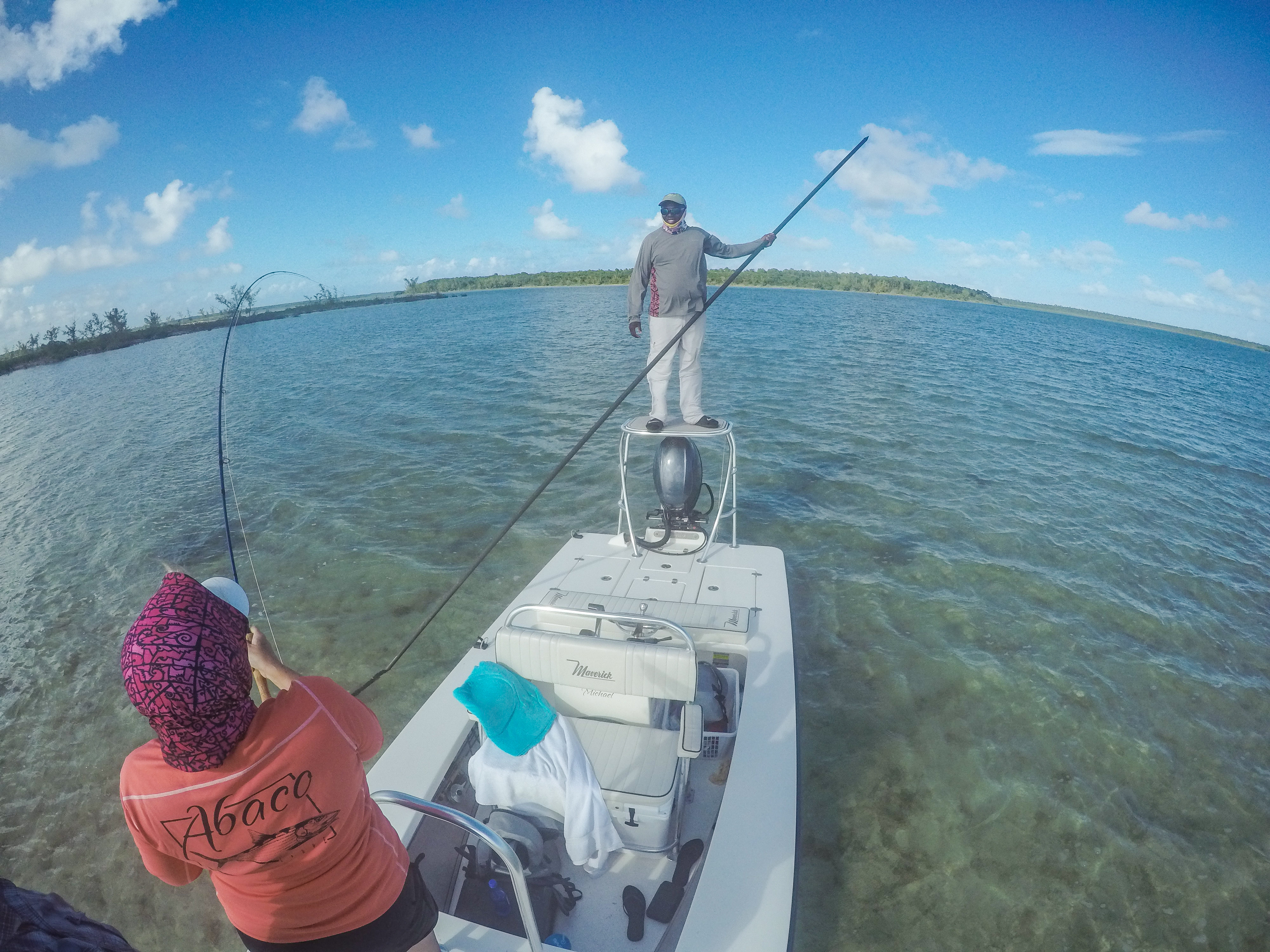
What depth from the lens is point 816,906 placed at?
3891 millimetres

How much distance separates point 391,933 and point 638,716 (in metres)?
1.67

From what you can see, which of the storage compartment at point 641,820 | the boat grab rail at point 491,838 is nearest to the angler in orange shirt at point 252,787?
the boat grab rail at point 491,838

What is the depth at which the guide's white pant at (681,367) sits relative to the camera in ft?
18.9

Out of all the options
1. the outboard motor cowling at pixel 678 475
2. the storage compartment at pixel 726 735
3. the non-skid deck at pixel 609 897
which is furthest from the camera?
the outboard motor cowling at pixel 678 475

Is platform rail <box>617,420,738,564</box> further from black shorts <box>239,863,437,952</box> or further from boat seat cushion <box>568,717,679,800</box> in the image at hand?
black shorts <box>239,863,437,952</box>

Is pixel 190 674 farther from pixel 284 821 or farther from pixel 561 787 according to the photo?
pixel 561 787

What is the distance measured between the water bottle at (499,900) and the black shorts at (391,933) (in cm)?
72

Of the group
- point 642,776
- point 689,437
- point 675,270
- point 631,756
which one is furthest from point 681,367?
point 642,776

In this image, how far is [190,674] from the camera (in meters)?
1.34

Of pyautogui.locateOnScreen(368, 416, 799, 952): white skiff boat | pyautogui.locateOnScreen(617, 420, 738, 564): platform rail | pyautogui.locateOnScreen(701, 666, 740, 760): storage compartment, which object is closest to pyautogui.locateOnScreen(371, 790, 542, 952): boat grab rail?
pyautogui.locateOnScreen(368, 416, 799, 952): white skiff boat

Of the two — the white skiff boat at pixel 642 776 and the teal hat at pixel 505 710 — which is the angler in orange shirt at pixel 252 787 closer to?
the white skiff boat at pixel 642 776

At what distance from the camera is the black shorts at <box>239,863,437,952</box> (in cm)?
182

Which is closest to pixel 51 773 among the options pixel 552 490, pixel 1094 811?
pixel 552 490

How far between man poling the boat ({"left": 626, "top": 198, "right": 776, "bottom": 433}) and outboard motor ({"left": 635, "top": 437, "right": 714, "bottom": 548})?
26 centimetres
